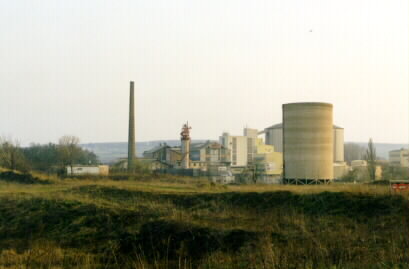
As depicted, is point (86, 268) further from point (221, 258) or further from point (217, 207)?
point (217, 207)

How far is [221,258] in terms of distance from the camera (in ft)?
38.5

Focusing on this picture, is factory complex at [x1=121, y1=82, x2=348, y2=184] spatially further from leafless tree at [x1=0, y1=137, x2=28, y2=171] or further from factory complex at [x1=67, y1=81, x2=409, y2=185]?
leafless tree at [x1=0, y1=137, x2=28, y2=171]

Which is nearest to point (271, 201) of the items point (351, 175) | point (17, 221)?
point (17, 221)

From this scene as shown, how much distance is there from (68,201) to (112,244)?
671cm

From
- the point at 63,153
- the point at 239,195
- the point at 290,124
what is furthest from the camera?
the point at 63,153

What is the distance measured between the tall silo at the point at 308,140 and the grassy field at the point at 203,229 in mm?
10799

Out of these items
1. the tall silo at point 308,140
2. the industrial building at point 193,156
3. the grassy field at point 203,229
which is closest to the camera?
the grassy field at point 203,229

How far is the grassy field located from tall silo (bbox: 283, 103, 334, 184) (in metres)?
10.8

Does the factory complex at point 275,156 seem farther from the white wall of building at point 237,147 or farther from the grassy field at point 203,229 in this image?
the grassy field at point 203,229

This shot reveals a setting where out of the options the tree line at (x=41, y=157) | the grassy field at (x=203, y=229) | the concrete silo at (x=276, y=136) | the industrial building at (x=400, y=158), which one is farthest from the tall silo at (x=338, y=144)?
the grassy field at (x=203, y=229)

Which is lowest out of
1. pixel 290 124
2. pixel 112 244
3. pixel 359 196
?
pixel 112 244

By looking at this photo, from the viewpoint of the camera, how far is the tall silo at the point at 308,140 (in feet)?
104

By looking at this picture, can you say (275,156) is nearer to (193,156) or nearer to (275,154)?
(275,154)

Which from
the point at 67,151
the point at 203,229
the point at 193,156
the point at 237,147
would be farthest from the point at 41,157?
the point at 203,229
